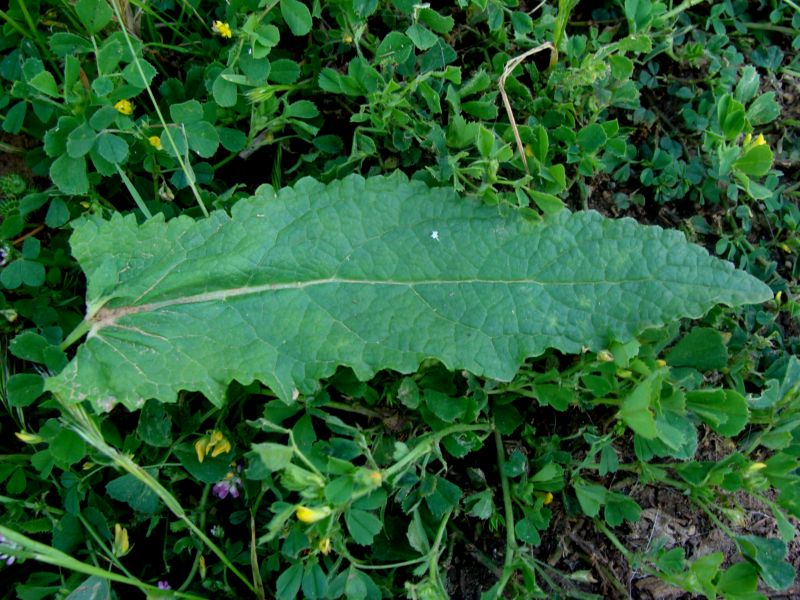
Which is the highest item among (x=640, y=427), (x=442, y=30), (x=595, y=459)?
(x=442, y=30)

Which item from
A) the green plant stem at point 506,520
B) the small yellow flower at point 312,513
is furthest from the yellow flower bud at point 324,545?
the green plant stem at point 506,520

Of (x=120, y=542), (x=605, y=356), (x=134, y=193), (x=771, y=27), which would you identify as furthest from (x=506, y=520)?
(x=771, y=27)

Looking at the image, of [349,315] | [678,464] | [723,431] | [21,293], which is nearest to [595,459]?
[678,464]

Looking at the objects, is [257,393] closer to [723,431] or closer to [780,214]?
[723,431]

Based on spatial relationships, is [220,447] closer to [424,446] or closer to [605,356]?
[424,446]

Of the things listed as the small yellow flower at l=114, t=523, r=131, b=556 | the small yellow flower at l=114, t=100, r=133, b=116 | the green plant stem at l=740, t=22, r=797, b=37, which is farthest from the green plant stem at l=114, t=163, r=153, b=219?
the green plant stem at l=740, t=22, r=797, b=37

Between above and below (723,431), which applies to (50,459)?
above

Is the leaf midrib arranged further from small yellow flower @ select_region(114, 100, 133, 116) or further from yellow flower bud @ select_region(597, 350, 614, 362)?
small yellow flower @ select_region(114, 100, 133, 116)
